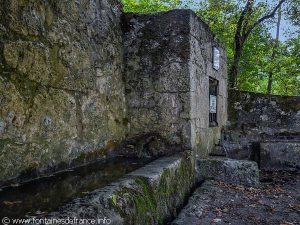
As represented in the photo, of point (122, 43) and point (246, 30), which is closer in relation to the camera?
point (122, 43)

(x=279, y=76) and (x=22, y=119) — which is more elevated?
(x=279, y=76)

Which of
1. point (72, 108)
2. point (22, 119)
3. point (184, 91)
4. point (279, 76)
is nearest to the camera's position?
point (22, 119)

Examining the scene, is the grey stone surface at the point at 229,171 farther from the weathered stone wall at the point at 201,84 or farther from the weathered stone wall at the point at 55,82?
the weathered stone wall at the point at 55,82

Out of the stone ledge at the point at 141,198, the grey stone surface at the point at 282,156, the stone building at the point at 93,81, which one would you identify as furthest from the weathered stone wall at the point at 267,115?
the stone ledge at the point at 141,198

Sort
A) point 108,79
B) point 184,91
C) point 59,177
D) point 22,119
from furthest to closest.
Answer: point 184,91 < point 108,79 < point 59,177 < point 22,119

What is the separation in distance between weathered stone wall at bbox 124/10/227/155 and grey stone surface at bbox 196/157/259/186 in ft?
0.93

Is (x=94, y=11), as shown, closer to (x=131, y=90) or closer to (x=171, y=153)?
(x=131, y=90)

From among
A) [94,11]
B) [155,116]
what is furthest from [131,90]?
[94,11]

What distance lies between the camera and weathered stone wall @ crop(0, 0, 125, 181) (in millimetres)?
2023

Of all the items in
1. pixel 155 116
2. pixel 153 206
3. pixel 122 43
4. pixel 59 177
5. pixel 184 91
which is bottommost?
pixel 153 206

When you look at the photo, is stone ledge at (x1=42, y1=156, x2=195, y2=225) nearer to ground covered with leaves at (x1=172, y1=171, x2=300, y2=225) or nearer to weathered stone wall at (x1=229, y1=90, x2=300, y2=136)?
ground covered with leaves at (x1=172, y1=171, x2=300, y2=225)

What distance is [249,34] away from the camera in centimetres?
1160

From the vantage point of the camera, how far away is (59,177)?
237 cm

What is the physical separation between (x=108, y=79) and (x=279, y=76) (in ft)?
32.6
